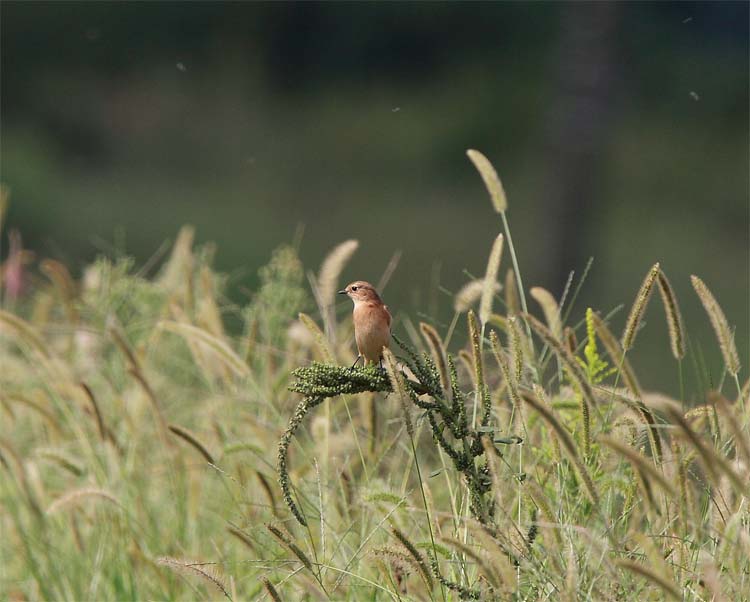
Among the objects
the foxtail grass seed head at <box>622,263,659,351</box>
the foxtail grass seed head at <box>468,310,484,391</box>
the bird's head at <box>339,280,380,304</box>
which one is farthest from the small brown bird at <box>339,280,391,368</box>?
the foxtail grass seed head at <box>622,263,659,351</box>

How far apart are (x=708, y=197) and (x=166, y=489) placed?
581 inches

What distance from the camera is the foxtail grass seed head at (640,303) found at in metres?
1.67

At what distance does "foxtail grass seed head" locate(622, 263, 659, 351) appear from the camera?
1665 mm

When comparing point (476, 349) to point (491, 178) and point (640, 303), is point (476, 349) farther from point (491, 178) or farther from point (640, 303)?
point (491, 178)

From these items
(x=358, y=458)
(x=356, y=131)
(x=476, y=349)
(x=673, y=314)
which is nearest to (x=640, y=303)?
(x=673, y=314)

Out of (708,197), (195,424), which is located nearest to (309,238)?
(708,197)

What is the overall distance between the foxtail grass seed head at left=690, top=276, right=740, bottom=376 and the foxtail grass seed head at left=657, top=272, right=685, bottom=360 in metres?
0.04

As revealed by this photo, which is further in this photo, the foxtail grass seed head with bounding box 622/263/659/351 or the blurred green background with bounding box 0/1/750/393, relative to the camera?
the blurred green background with bounding box 0/1/750/393

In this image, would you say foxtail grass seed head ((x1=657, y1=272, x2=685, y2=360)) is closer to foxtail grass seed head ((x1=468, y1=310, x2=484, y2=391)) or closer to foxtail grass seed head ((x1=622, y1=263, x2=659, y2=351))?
foxtail grass seed head ((x1=622, y1=263, x2=659, y2=351))

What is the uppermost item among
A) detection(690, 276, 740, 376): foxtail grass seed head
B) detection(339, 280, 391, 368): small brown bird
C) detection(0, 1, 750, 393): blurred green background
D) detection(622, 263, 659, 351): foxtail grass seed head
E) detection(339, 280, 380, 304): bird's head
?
detection(0, 1, 750, 393): blurred green background

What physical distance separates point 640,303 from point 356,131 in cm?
1749

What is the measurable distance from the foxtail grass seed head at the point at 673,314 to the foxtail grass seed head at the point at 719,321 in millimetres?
37

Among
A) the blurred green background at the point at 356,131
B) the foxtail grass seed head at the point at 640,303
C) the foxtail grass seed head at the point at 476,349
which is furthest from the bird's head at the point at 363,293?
the blurred green background at the point at 356,131

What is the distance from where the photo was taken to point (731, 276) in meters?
14.1
